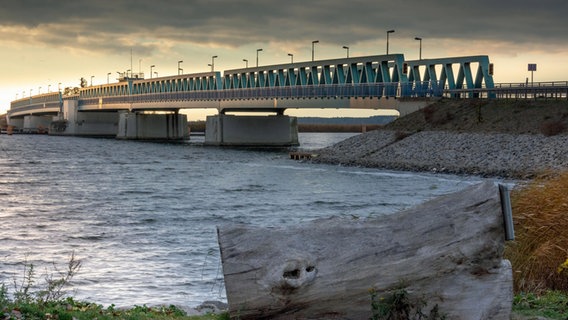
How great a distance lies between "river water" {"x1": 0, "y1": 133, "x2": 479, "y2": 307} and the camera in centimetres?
1867

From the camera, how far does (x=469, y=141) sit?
63.5 meters

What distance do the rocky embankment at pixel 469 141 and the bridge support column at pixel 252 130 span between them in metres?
37.8

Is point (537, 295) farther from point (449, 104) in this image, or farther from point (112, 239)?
point (449, 104)

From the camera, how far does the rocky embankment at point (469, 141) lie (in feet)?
181

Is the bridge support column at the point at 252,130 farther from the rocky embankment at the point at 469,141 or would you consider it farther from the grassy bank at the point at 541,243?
the grassy bank at the point at 541,243

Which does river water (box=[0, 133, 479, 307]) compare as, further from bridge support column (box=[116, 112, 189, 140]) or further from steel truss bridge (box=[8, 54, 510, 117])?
bridge support column (box=[116, 112, 189, 140])

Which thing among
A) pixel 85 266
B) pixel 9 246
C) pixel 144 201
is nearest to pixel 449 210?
pixel 85 266

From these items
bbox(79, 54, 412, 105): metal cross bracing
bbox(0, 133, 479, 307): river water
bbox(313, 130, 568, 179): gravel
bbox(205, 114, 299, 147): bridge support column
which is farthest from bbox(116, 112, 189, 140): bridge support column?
bbox(313, 130, 568, 179): gravel

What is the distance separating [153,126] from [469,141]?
100246mm

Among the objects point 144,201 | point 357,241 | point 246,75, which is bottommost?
point 144,201

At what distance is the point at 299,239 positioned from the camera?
30.4 ft

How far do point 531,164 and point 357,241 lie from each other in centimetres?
4636

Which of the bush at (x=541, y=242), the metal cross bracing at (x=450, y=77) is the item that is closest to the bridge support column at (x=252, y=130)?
the metal cross bracing at (x=450, y=77)

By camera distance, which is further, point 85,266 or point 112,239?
point 112,239
